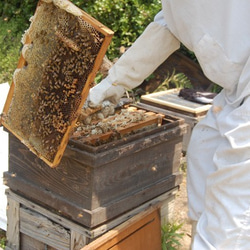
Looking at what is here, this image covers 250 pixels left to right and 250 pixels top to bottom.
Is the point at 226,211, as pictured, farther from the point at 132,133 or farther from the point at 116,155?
the point at 132,133

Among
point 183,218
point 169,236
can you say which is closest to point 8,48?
point 183,218

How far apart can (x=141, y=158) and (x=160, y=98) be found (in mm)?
1935

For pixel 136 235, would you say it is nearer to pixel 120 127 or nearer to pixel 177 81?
pixel 120 127

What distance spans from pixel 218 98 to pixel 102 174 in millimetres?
641

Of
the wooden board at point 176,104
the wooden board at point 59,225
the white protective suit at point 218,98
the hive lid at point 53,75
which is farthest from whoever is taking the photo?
the wooden board at point 176,104

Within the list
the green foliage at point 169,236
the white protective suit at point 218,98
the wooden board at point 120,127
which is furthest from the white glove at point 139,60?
the green foliage at point 169,236

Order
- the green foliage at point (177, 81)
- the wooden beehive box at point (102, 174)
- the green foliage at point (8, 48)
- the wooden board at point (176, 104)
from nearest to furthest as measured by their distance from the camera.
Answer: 1. the wooden beehive box at point (102, 174)
2. the wooden board at point (176, 104)
3. the green foliage at point (177, 81)
4. the green foliage at point (8, 48)

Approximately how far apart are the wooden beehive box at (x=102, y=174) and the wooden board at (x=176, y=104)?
1.32 m

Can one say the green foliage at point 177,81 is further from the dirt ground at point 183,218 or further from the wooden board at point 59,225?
the wooden board at point 59,225

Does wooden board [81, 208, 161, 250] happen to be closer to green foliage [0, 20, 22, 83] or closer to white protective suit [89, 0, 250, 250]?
white protective suit [89, 0, 250, 250]

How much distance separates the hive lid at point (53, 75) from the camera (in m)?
2.08

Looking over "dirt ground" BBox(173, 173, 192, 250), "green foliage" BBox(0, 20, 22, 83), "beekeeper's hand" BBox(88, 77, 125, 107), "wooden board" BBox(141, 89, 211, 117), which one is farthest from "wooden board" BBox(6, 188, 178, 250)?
"green foliage" BBox(0, 20, 22, 83)

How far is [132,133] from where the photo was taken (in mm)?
2469

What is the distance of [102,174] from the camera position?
224 centimetres
